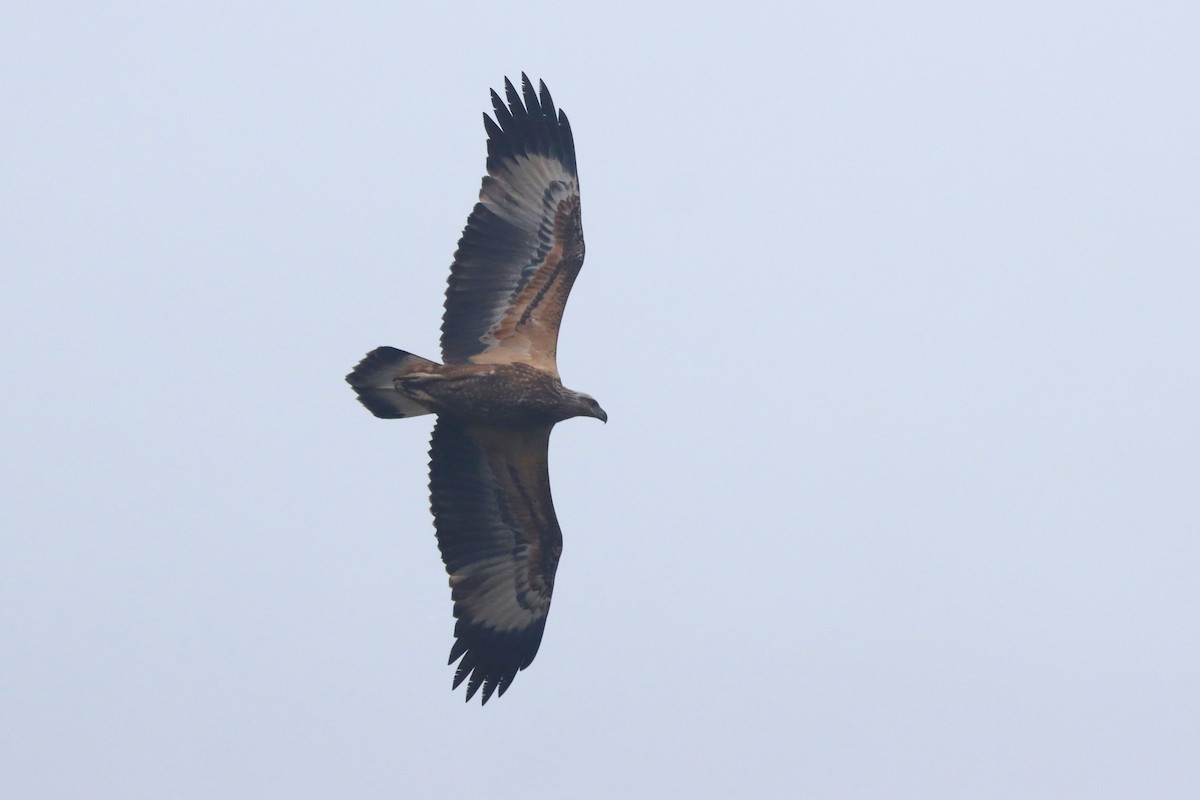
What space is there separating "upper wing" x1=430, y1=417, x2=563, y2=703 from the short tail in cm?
48

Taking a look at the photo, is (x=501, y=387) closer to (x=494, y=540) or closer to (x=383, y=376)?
(x=383, y=376)

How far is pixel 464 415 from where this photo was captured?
44.8 ft

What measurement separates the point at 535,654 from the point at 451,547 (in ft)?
3.88

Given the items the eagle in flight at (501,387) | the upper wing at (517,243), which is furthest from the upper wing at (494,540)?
the upper wing at (517,243)

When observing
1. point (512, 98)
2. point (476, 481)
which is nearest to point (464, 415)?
point (476, 481)

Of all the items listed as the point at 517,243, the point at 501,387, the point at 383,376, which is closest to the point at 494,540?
the point at 501,387

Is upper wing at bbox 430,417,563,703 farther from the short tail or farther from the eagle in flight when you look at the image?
the short tail

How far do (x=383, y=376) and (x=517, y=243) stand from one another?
151cm

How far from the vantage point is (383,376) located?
13.5 meters

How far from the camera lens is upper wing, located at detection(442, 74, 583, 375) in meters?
13.7

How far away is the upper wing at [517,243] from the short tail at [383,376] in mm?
377

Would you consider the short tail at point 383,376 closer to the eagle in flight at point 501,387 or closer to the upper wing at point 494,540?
the eagle in flight at point 501,387

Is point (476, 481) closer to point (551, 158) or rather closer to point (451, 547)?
point (451, 547)

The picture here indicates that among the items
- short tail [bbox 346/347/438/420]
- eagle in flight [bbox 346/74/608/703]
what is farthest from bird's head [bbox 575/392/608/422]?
short tail [bbox 346/347/438/420]
